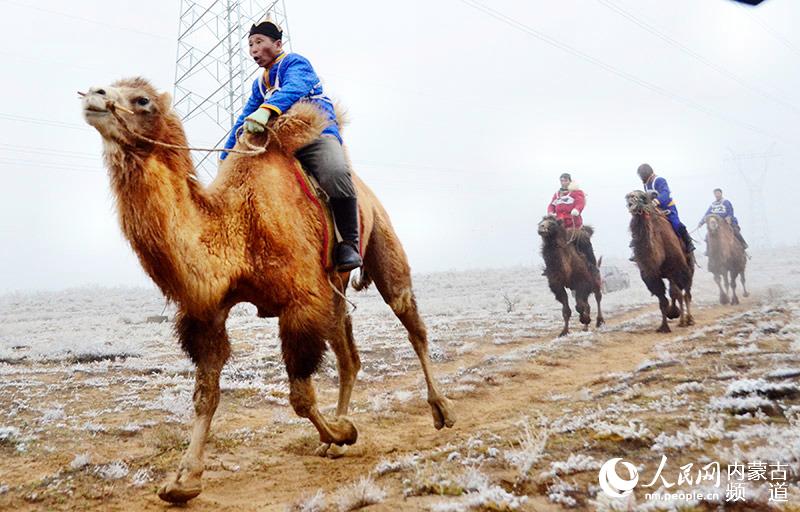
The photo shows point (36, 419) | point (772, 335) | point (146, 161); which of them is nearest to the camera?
point (146, 161)

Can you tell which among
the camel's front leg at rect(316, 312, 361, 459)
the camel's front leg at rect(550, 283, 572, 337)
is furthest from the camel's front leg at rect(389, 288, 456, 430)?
the camel's front leg at rect(550, 283, 572, 337)

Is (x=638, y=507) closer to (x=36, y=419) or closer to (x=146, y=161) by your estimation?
(x=146, y=161)

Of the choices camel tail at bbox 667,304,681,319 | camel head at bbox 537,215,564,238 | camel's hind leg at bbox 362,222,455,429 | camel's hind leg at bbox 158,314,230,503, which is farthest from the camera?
camel head at bbox 537,215,564,238

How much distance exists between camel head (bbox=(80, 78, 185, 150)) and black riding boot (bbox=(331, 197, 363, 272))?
1.27 meters

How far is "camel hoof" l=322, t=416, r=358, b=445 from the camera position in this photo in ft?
12.8

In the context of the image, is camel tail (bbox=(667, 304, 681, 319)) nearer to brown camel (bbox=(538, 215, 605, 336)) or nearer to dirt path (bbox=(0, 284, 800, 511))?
brown camel (bbox=(538, 215, 605, 336))

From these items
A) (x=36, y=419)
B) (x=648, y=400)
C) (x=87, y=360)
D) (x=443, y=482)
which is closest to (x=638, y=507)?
(x=443, y=482)

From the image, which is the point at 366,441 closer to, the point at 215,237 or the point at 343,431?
the point at 343,431

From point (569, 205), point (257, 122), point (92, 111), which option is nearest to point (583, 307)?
point (569, 205)

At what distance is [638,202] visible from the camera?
38.1ft

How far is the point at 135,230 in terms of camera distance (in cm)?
317

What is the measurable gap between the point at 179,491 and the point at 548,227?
33.6ft

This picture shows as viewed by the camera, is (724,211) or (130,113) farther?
(724,211)

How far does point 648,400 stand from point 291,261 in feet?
10.6
